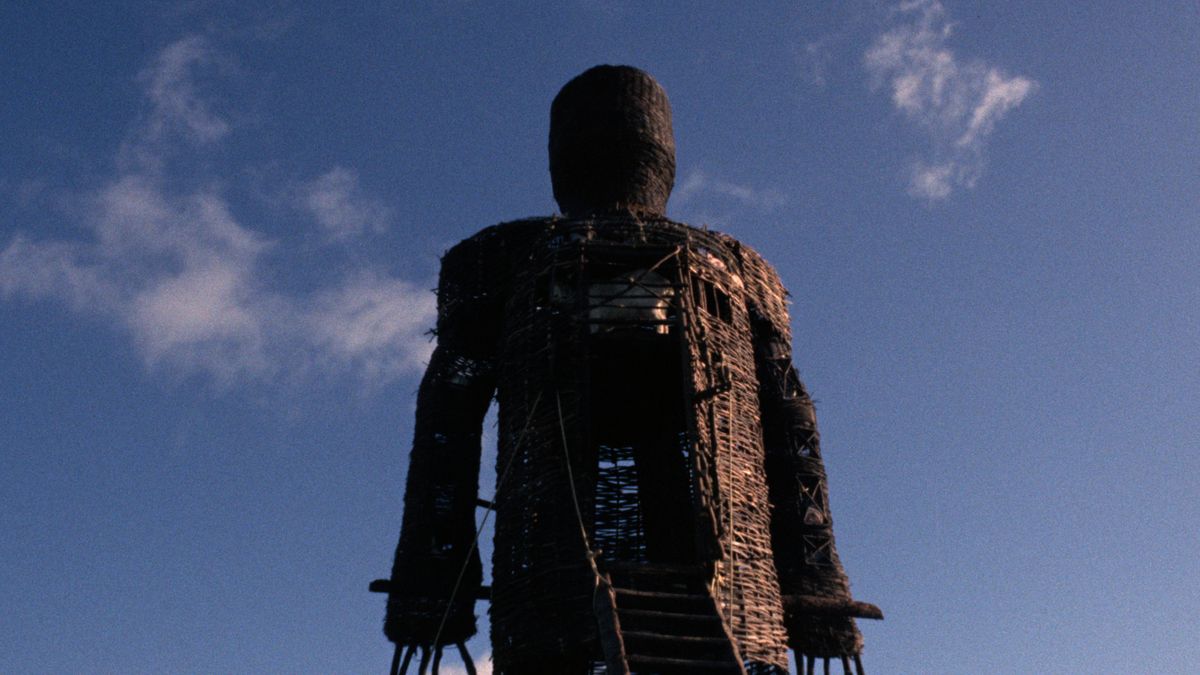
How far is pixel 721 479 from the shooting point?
22.5 m

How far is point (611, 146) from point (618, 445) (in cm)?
926

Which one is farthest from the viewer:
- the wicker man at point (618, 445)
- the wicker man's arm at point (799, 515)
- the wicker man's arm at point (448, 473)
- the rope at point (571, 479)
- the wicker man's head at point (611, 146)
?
the wicker man's head at point (611, 146)

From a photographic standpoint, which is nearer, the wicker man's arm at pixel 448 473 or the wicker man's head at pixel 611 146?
the wicker man's arm at pixel 448 473

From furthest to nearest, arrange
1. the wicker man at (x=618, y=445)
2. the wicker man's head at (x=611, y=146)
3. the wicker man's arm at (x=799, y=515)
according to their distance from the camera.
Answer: the wicker man's head at (x=611, y=146)
the wicker man's arm at (x=799, y=515)
the wicker man at (x=618, y=445)

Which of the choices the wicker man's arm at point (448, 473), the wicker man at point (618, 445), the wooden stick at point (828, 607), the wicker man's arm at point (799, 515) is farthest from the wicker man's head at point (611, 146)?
the wooden stick at point (828, 607)

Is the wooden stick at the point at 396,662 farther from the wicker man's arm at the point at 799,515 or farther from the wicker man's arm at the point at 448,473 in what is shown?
the wicker man's arm at the point at 799,515

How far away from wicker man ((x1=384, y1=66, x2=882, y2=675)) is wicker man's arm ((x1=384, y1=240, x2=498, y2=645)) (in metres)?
0.06

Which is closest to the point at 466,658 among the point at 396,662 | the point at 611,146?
the point at 396,662

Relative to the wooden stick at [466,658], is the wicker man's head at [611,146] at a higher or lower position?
higher

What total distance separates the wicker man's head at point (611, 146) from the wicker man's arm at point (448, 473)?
404 centimetres

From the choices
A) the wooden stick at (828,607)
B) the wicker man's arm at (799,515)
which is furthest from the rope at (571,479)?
the wooden stick at (828,607)

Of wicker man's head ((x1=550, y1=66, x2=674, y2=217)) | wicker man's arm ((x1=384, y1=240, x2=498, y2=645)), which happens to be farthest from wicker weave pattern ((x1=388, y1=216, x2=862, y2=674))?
wicker man's head ((x1=550, y1=66, x2=674, y2=217))

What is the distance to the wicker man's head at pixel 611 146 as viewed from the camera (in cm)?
3080

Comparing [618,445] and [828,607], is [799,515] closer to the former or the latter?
[828,607]
